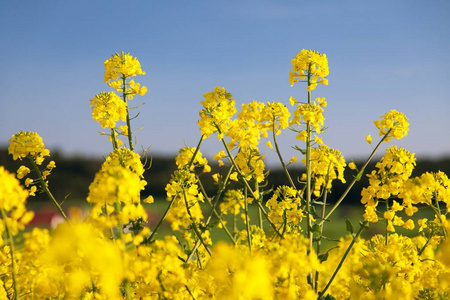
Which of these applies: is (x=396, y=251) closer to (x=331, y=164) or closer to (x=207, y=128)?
(x=331, y=164)

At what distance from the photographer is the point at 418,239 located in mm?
4430

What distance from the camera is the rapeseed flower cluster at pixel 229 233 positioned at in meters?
2.32

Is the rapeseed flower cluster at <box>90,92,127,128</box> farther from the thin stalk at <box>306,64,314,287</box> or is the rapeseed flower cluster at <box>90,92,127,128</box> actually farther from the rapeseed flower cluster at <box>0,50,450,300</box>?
the thin stalk at <box>306,64,314,287</box>

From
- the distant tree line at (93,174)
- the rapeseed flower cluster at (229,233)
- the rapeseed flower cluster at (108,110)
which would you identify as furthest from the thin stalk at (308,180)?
the distant tree line at (93,174)

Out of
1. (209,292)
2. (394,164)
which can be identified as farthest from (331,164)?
(209,292)

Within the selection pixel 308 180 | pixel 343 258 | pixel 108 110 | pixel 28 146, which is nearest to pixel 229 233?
pixel 308 180

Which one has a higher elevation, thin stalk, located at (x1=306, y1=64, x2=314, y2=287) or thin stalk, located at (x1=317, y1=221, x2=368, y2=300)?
thin stalk, located at (x1=306, y1=64, x2=314, y2=287)

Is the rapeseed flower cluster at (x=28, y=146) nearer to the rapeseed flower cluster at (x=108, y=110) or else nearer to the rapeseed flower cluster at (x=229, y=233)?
the rapeseed flower cluster at (x=229, y=233)

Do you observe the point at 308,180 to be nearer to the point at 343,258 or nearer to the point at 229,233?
the point at 343,258

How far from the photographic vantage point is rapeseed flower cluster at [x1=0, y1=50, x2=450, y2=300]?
2.32 meters

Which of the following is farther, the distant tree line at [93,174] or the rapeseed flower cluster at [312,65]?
the distant tree line at [93,174]

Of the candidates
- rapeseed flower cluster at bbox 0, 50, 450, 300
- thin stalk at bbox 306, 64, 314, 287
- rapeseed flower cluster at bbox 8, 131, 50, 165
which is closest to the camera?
rapeseed flower cluster at bbox 0, 50, 450, 300

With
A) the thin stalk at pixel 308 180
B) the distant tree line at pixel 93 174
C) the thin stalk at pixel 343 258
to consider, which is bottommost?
the distant tree line at pixel 93 174

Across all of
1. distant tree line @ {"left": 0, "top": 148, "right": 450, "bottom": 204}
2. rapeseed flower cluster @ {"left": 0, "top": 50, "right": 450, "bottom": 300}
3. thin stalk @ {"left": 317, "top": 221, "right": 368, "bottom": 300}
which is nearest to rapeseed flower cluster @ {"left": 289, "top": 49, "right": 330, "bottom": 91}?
rapeseed flower cluster @ {"left": 0, "top": 50, "right": 450, "bottom": 300}
